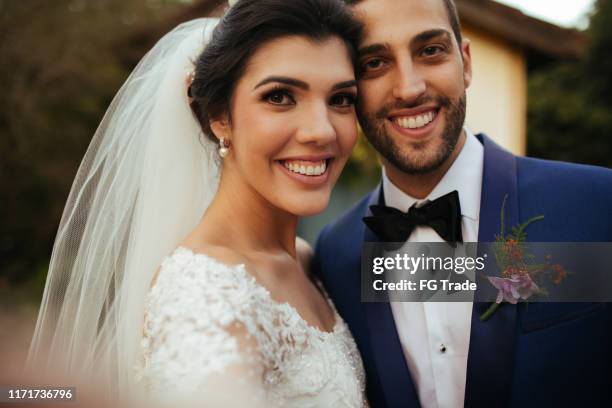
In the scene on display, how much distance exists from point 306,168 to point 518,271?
96 cm

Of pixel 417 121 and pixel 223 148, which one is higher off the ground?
pixel 417 121

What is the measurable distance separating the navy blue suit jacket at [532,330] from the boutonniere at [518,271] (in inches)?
1.6

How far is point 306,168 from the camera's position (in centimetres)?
231

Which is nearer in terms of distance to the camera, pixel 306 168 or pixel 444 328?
pixel 306 168

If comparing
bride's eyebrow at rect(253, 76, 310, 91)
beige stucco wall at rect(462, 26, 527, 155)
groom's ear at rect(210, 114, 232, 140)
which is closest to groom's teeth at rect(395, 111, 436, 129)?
bride's eyebrow at rect(253, 76, 310, 91)

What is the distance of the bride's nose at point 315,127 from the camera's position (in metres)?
2.24

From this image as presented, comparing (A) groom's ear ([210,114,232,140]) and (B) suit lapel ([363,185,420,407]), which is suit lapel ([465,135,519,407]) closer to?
(B) suit lapel ([363,185,420,407])

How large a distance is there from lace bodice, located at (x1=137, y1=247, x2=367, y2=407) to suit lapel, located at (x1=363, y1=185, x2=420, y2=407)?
0.22 metres

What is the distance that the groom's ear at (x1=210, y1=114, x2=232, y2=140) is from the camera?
7.98ft

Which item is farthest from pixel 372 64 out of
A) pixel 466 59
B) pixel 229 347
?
pixel 229 347

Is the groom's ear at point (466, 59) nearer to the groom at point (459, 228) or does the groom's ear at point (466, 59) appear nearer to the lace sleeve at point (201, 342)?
the groom at point (459, 228)

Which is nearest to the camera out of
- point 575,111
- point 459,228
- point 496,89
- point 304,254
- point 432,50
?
point 459,228

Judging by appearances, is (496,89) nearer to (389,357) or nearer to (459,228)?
(459,228)

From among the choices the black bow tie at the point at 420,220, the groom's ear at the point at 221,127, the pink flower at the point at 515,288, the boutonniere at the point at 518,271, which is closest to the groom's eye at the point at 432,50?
the black bow tie at the point at 420,220
